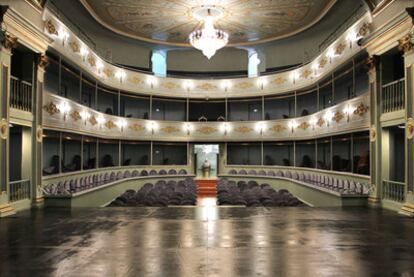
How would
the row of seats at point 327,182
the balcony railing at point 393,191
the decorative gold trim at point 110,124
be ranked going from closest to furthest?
the balcony railing at point 393,191 < the row of seats at point 327,182 < the decorative gold trim at point 110,124

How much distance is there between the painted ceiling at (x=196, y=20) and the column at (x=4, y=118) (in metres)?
7.31

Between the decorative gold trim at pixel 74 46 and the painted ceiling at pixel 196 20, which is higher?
the painted ceiling at pixel 196 20

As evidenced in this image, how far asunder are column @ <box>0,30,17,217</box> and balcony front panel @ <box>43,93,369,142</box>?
2578mm

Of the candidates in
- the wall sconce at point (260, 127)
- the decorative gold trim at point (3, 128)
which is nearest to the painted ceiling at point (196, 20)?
the wall sconce at point (260, 127)

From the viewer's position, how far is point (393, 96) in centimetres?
1042

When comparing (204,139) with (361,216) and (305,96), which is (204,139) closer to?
(305,96)

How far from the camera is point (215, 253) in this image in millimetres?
5410

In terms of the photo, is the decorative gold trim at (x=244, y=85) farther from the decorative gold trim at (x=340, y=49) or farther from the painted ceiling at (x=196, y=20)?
the decorative gold trim at (x=340, y=49)

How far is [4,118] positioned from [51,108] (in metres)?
3.21

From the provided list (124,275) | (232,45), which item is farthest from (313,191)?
(232,45)

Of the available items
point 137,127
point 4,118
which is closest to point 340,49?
point 4,118

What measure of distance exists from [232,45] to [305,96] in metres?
5.69

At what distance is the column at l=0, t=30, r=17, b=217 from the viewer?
875cm

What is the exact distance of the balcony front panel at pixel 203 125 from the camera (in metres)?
12.4
